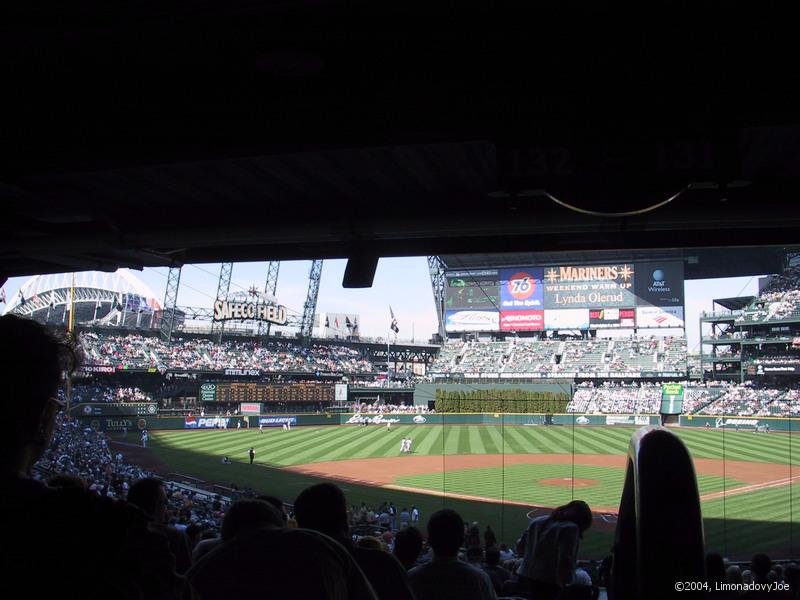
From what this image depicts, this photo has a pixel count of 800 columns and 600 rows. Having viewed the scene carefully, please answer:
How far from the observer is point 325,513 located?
229 centimetres

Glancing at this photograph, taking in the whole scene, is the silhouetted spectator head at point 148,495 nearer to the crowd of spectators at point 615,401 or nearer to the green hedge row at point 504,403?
the green hedge row at point 504,403

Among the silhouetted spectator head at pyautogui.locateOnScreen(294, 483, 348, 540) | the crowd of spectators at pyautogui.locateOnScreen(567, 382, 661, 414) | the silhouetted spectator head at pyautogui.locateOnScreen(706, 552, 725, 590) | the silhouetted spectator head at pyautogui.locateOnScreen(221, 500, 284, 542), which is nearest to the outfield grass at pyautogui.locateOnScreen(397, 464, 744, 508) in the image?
the crowd of spectators at pyautogui.locateOnScreen(567, 382, 661, 414)

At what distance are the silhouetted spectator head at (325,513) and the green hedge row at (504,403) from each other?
54.8 feet

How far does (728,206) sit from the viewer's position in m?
4.29

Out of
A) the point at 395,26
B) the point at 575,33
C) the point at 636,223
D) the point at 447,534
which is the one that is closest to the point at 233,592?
the point at 447,534

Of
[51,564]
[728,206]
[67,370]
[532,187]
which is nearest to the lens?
[51,564]

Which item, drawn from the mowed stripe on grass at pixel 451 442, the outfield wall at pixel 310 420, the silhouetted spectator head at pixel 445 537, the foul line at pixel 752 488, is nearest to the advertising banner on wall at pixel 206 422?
the outfield wall at pixel 310 420

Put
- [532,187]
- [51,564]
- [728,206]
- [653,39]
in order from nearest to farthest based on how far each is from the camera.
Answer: [51,564]
[653,39]
[532,187]
[728,206]

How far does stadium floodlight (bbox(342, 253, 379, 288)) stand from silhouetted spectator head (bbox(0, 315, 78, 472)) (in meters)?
4.41

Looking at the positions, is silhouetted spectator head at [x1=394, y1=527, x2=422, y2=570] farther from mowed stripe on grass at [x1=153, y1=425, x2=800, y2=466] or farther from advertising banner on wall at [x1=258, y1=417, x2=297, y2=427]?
advertising banner on wall at [x1=258, y1=417, x2=297, y2=427]

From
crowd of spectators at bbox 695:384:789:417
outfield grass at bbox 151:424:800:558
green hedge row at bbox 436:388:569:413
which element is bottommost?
outfield grass at bbox 151:424:800:558

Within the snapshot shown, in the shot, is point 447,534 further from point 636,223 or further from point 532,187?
point 636,223

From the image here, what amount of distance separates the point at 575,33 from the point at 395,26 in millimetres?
771

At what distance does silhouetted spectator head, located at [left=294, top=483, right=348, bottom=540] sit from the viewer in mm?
2287
